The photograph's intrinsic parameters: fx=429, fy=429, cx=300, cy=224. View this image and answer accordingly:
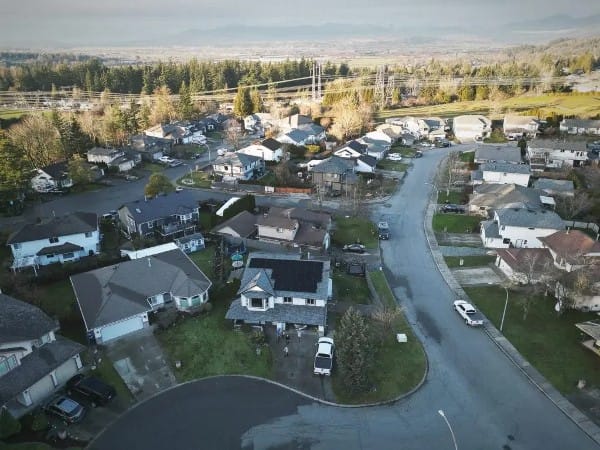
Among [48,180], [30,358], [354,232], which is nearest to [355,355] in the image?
[30,358]

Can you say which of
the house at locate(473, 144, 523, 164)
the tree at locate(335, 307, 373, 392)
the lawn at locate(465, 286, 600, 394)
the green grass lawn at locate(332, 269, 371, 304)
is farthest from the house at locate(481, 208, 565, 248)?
the house at locate(473, 144, 523, 164)

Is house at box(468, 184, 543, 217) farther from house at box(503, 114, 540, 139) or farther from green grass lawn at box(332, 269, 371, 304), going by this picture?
house at box(503, 114, 540, 139)

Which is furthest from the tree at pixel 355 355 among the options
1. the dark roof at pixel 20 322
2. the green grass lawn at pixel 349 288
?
the dark roof at pixel 20 322

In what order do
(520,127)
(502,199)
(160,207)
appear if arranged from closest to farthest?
1. (160,207)
2. (502,199)
3. (520,127)

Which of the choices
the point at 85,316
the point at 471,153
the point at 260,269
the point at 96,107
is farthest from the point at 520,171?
the point at 96,107

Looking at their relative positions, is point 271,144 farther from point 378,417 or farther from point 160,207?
point 378,417
